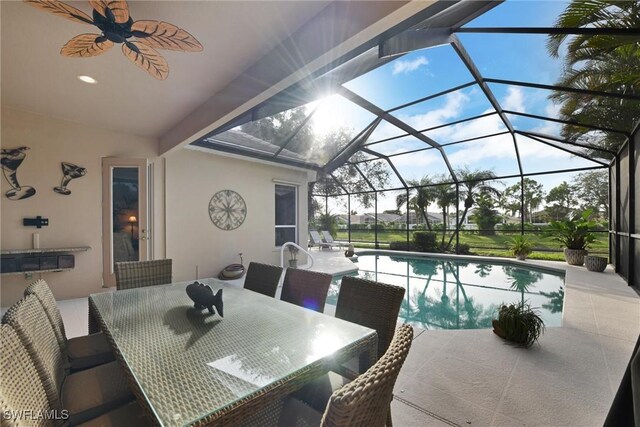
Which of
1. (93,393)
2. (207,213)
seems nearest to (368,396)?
(93,393)

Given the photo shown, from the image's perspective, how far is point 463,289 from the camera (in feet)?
19.1

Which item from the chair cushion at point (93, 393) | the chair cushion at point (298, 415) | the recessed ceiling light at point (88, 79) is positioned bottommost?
the chair cushion at point (298, 415)

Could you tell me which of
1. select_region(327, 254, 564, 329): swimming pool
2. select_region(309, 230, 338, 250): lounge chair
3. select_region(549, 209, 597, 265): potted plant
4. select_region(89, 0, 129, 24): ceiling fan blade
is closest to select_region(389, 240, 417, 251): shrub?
select_region(327, 254, 564, 329): swimming pool

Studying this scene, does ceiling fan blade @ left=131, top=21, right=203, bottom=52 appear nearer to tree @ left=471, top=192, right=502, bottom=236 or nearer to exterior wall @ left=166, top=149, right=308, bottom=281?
exterior wall @ left=166, top=149, right=308, bottom=281

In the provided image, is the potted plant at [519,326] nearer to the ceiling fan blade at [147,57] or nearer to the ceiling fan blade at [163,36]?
the ceiling fan blade at [163,36]

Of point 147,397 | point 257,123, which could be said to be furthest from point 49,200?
point 147,397

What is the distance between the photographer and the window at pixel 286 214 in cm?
743

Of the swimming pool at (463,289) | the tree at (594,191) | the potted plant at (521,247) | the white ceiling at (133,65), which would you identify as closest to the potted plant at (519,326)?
the swimming pool at (463,289)

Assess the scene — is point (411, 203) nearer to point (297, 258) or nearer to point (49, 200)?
point (297, 258)

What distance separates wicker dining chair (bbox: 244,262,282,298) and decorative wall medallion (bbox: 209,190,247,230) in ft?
11.5

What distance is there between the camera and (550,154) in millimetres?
8078

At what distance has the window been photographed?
24.4 feet

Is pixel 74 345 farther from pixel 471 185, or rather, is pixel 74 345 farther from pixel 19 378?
pixel 471 185

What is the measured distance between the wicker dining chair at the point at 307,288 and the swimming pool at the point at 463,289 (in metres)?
2.35
